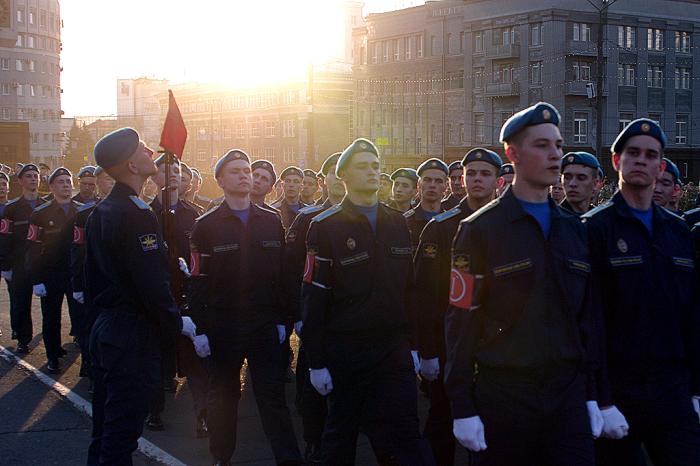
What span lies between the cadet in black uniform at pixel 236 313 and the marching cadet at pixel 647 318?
8.64 feet

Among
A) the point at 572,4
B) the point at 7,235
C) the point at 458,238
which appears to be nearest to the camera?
the point at 458,238

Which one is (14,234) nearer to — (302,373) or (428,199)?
(302,373)

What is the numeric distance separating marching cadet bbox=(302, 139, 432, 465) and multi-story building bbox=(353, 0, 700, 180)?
4895cm

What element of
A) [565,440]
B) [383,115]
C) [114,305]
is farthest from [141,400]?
[383,115]

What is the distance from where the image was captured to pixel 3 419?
840 cm

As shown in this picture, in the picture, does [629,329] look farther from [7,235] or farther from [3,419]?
[7,235]

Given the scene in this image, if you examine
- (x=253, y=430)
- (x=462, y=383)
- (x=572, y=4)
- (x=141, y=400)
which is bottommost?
(x=253, y=430)

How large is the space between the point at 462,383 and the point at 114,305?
248cm

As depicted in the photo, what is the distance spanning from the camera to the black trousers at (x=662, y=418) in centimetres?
447

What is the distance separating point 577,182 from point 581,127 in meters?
49.2

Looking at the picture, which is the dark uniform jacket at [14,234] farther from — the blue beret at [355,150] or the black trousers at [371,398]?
the black trousers at [371,398]

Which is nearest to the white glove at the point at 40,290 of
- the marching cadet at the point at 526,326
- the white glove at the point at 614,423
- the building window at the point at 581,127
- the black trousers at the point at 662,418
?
the marching cadet at the point at 526,326

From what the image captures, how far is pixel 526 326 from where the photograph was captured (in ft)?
13.5

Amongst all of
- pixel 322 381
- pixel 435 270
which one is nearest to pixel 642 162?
pixel 435 270
